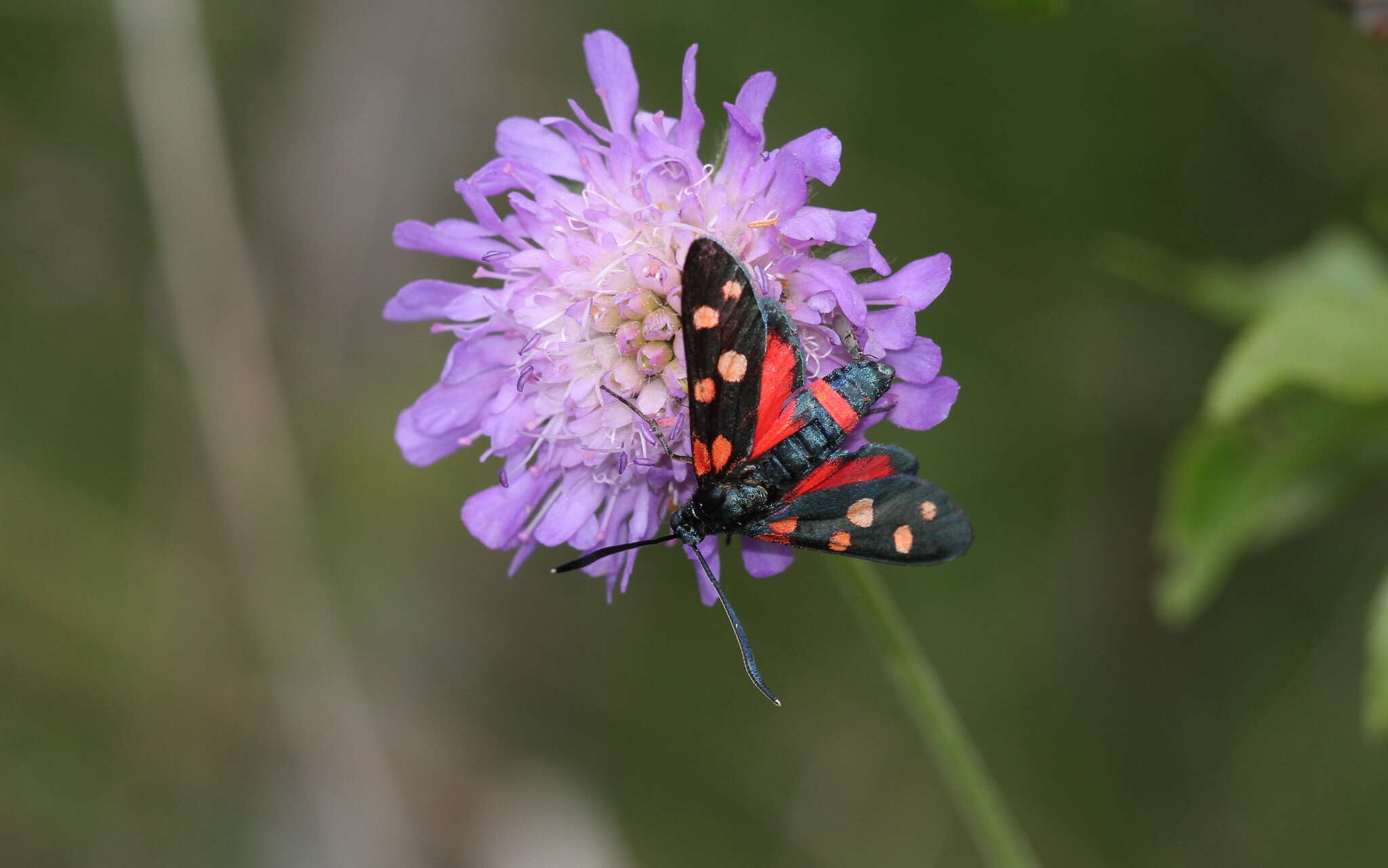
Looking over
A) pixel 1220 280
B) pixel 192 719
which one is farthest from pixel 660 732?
pixel 1220 280

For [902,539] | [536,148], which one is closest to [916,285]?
[902,539]

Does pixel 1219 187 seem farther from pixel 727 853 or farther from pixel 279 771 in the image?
pixel 279 771

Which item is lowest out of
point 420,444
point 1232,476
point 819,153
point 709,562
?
point 1232,476

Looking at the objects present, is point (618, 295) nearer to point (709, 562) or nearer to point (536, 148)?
point (536, 148)

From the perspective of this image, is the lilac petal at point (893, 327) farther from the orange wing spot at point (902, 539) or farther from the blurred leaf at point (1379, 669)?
the blurred leaf at point (1379, 669)

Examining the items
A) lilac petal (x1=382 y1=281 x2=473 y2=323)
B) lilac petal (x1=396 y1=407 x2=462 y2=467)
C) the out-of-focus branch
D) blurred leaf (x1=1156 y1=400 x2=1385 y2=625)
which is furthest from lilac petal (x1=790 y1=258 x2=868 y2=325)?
the out-of-focus branch

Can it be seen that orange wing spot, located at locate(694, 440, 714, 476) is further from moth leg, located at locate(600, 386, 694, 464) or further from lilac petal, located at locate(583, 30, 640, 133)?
lilac petal, located at locate(583, 30, 640, 133)

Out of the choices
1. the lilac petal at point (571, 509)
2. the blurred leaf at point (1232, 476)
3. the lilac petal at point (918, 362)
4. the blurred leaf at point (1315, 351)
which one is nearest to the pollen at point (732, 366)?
the lilac petal at point (918, 362)
